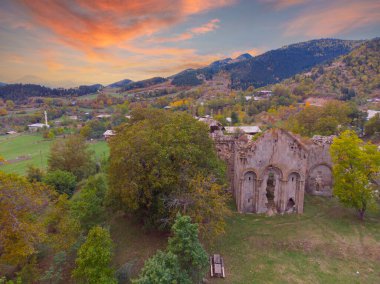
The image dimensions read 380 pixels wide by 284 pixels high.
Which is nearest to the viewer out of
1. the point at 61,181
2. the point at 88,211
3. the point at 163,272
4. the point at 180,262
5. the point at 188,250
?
the point at 163,272

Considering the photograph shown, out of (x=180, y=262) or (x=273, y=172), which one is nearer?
(x=180, y=262)

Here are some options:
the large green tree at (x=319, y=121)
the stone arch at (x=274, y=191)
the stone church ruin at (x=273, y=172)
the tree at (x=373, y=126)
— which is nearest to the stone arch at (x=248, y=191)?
the stone church ruin at (x=273, y=172)

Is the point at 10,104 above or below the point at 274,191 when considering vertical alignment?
above

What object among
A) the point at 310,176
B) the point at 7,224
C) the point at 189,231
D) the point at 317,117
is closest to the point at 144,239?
the point at 189,231

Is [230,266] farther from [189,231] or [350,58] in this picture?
[350,58]

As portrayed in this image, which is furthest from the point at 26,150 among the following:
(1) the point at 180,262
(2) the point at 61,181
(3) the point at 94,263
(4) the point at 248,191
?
A: (1) the point at 180,262

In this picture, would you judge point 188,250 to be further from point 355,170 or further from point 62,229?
point 355,170

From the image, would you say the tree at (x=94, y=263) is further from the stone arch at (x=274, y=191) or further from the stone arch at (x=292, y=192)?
the stone arch at (x=292, y=192)
